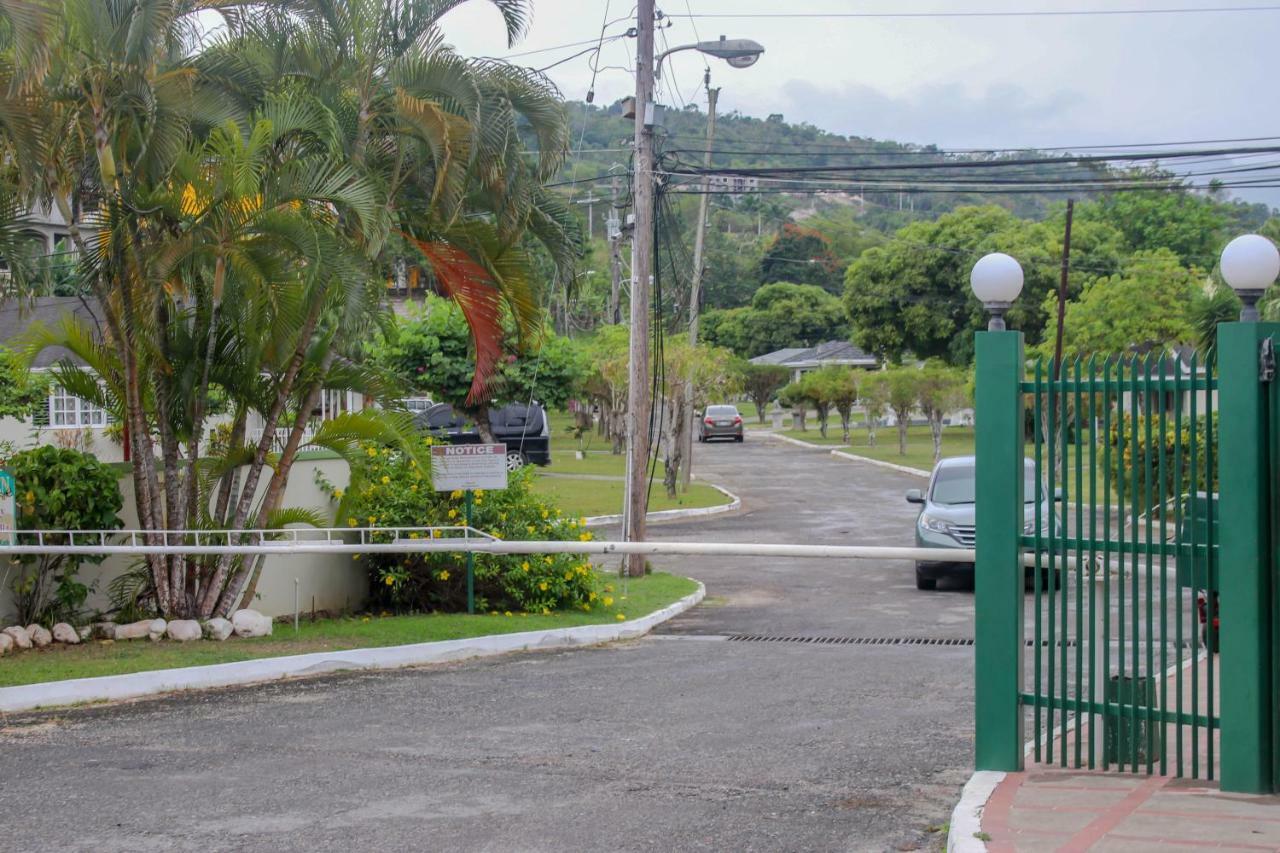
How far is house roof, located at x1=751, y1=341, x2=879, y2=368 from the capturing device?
3172 inches

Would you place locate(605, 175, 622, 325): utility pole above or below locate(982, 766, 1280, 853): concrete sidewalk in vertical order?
above

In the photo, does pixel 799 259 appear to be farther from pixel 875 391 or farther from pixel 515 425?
pixel 515 425

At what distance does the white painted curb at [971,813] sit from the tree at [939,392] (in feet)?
134

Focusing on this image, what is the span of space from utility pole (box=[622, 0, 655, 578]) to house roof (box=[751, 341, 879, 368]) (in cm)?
5969

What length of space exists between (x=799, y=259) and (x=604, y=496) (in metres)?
69.3

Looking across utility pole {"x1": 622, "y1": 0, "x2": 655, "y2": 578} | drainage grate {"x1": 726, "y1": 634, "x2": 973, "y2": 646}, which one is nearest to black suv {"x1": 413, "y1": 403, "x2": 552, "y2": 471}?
utility pole {"x1": 622, "y1": 0, "x2": 655, "y2": 578}

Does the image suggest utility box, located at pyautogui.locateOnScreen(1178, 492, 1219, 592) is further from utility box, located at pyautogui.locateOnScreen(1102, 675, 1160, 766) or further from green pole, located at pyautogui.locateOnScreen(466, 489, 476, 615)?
green pole, located at pyautogui.locateOnScreen(466, 489, 476, 615)


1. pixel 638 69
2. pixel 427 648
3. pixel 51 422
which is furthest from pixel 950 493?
pixel 51 422

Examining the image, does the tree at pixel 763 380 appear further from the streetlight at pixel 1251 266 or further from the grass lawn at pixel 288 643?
the streetlight at pixel 1251 266

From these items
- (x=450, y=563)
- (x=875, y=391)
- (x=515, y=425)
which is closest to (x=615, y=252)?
(x=515, y=425)

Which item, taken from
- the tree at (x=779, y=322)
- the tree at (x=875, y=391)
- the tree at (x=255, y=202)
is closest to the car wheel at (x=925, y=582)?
the tree at (x=255, y=202)

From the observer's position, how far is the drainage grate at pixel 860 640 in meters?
14.0

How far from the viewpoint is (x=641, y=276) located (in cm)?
1934

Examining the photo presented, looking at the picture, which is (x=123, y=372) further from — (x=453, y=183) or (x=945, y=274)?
(x=945, y=274)
